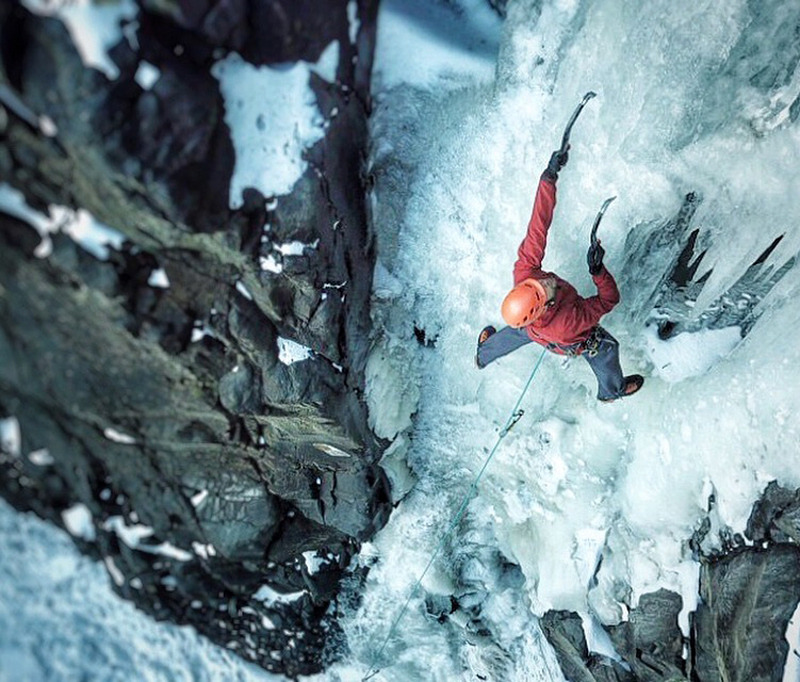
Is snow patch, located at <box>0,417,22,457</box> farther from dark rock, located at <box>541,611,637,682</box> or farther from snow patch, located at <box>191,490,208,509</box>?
dark rock, located at <box>541,611,637,682</box>

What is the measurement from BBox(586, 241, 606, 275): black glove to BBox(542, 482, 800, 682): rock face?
1.50 m

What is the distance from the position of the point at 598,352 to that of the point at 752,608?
162 centimetres

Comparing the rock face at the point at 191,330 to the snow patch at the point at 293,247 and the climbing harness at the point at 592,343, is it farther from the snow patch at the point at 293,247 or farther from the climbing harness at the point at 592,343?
the climbing harness at the point at 592,343

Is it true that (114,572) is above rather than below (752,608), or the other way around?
below

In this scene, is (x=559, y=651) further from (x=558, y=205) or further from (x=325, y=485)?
(x=558, y=205)

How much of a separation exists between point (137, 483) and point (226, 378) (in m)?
0.97

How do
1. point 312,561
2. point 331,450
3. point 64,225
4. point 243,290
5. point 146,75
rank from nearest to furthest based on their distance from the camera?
point 146,75, point 64,225, point 243,290, point 331,450, point 312,561

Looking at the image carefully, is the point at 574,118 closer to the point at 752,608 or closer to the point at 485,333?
the point at 485,333

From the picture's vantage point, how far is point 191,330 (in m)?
3.10

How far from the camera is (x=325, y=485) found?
13.4ft

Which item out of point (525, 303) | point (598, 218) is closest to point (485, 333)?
point (525, 303)

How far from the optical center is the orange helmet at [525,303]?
2842mm

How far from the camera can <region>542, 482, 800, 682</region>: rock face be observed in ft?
10.2

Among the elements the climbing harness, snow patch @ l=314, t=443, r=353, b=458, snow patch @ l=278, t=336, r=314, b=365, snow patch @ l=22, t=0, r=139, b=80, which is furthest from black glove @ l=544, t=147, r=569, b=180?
snow patch @ l=314, t=443, r=353, b=458
